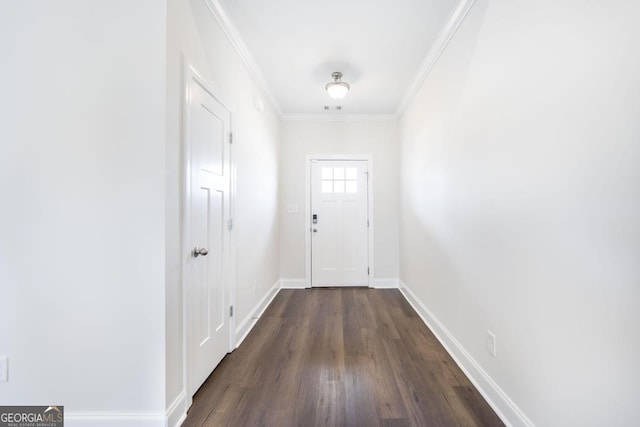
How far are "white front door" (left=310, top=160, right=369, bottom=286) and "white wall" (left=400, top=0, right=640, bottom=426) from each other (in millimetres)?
2084

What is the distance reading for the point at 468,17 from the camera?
1.86 metres

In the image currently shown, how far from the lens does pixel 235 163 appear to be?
229 cm

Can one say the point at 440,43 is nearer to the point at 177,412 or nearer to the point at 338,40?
the point at 338,40

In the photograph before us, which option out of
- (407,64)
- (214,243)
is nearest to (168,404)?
(214,243)

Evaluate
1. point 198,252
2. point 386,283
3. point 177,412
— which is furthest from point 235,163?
point 386,283

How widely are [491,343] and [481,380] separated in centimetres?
29

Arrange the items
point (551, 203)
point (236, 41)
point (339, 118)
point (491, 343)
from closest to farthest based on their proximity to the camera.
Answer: point (551, 203) < point (491, 343) < point (236, 41) < point (339, 118)

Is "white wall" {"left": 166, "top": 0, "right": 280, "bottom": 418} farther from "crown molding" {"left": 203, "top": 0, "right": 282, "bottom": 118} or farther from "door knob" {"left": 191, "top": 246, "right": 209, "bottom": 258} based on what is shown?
"door knob" {"left": 191, "top": 246, "right": 209, "bottom": 258}

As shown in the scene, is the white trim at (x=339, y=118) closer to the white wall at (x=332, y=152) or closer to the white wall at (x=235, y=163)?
the white wall at (x=332, y=152)

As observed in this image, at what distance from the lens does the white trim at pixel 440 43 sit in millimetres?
1872

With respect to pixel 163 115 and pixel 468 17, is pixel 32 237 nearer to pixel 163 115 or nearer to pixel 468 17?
pixel 163 115

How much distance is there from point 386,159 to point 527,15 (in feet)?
9.24

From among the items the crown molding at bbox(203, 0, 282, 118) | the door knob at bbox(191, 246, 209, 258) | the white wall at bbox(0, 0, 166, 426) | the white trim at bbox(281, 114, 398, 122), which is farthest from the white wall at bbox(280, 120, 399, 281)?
the white wall at bbox(0, 0, 166, 426)

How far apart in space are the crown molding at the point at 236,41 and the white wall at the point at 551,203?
1720 mm
